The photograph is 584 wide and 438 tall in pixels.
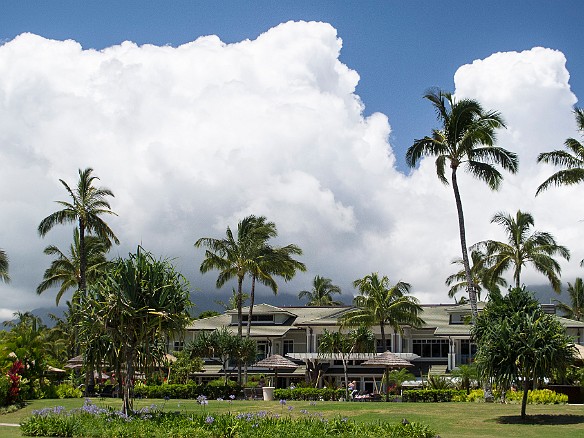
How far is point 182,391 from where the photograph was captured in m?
46.4

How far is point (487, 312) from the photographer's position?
30.8 meters

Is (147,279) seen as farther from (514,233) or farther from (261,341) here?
(261,341)

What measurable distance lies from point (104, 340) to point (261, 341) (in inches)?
1601

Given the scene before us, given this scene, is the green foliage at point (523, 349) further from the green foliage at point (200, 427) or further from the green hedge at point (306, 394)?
the green hedge at point (306, 394)

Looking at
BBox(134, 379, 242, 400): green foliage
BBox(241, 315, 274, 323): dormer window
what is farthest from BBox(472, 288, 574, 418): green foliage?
BBox(241, 315, 274, 323): dormer window

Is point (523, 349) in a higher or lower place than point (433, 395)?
higher

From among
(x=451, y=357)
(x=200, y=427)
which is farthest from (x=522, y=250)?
(x=200, y=427)

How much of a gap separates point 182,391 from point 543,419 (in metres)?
23.7

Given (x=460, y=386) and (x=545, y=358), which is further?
(x=460, y=386)

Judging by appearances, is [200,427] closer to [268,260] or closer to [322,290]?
[268,260]

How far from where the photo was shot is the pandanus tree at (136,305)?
26.4 m

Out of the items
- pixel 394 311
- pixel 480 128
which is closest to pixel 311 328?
pixel 394 311

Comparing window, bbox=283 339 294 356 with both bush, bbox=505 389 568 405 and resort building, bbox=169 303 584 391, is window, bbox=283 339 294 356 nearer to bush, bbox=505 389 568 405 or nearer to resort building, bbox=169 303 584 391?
resort building, bbox=169 303 584 391

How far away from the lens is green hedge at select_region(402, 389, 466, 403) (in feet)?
134
